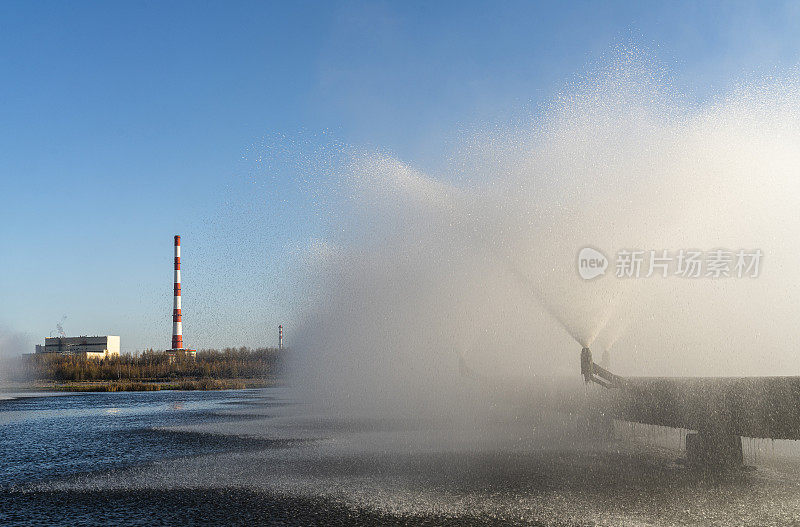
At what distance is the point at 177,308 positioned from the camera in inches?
4764

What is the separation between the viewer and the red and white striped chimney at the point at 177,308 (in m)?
118

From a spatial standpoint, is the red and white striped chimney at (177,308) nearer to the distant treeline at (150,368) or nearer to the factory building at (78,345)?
the distant treeline at (150,368)

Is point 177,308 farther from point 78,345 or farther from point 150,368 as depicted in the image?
point 78,345

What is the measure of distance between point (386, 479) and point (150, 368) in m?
103

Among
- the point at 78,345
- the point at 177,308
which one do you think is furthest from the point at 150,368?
the point at 78,345

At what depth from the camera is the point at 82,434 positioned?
25.9 m

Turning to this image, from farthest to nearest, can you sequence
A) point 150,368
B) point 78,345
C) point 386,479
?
point 78,345, point 150,368, point 386,479

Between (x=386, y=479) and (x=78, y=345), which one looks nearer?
(x=386, y=479)

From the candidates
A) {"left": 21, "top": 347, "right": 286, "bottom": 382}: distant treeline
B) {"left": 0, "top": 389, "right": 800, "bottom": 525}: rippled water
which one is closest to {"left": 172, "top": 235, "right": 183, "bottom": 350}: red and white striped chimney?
{"left": 21, "top": 347, "right": 286, "bottom": 382}: distant treeline

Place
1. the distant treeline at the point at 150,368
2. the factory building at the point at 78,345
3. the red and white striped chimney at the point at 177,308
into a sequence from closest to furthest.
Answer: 1. the distant treeline at the point at 150,368
2. the red and white striped chimney at the point at 177,308
3. the factory building at the point at 78,345

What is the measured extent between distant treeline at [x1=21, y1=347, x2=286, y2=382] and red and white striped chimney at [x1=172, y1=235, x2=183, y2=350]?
2.83 metres

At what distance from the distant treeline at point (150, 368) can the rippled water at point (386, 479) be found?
84.3 m

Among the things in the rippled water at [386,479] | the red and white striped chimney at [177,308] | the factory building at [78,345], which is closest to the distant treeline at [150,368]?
the red and white striped chimney at [177,308]

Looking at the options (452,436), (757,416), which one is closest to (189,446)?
(452,436)
